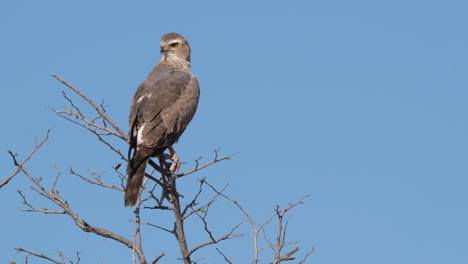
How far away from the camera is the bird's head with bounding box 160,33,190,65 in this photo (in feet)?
30.7

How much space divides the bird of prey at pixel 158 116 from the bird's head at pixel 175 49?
1.45 feet

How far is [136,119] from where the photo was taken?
7469mm

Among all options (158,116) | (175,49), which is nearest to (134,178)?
(158,116)

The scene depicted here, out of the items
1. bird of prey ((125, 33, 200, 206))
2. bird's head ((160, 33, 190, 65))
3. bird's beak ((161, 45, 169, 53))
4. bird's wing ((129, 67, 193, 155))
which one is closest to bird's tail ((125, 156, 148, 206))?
bird of prey ((125, 33, 200, 206))

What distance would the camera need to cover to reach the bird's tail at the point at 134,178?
641cm

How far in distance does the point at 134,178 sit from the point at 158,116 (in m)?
1.20

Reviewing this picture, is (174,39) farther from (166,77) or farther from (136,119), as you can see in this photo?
(136,119)

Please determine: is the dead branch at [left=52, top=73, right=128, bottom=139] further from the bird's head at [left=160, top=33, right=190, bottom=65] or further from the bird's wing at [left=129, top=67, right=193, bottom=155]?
the bird's head at [left=160, top=33, right=190, bottom=65]

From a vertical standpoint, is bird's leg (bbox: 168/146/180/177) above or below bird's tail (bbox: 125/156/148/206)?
above

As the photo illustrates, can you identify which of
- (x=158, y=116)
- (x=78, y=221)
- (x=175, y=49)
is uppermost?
(x=175, y=49)

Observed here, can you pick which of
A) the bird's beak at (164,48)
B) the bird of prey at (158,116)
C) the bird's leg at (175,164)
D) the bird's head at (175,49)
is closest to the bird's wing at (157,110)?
the bird of prey at (158,116)

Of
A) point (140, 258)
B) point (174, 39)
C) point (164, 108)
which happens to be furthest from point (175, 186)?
point (174, 39)

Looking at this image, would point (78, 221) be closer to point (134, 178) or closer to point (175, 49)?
point (134, 178)

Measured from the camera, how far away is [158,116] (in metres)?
7.61
